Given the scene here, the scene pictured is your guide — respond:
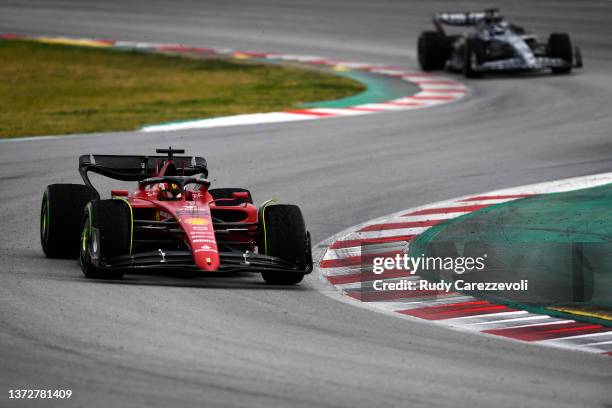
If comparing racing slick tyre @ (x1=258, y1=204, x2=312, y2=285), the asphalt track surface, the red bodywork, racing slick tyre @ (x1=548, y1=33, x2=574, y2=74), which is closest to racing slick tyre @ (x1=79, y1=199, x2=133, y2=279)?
the asphalt track surface

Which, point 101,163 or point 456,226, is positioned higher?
point 101,163

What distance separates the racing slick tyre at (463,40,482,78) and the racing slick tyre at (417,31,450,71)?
153 cm

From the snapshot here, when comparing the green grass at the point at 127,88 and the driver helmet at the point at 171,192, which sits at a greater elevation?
the driver helmet at the point at 171,192

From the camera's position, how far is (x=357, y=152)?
19.1m

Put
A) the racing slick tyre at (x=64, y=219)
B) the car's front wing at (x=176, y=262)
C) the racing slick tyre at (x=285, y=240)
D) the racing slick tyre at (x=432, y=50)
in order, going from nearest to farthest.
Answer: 1. the car's front wing at (x=176, y=262)
2. the racing slick tyre at (x=285, y=240)
3. the racing slick tyre at (x=64, y=219)
4. the racing slick tyre at (x=432, y=50)

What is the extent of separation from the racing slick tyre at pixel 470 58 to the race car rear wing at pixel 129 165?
1516 cm

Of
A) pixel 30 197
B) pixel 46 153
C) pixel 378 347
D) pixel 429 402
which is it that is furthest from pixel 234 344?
pixel 46 153

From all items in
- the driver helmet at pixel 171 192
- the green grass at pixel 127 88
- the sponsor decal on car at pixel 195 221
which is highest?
the driver helmet at pixel 171 192

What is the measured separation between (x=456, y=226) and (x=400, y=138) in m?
6.30

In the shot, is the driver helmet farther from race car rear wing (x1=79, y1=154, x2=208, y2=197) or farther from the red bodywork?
Result: race car rear wing (x1=79, y1=154, x2=208, y2=197)

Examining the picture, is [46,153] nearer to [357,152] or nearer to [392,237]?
[357,152]

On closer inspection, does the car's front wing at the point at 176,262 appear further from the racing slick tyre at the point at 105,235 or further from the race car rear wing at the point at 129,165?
the race car rear wing at the point at 129,165

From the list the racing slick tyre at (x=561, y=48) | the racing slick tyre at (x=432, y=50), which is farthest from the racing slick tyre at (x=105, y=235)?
the racing slick tyre at (x=432, y=50)

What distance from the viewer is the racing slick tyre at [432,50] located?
94.9 feet
